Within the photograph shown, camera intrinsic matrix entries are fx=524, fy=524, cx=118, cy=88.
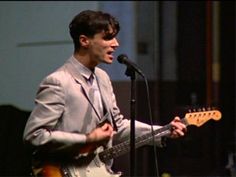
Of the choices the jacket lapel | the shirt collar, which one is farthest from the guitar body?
the shirt collar

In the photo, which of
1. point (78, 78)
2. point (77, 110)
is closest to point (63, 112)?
point (77, 110)

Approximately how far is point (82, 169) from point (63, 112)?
316 mm

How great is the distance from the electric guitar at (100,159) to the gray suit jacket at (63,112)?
138 mm

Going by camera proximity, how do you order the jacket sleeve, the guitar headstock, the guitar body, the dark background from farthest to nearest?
the dark background < the guitar headstock < the guitar body < the jacket sleeve

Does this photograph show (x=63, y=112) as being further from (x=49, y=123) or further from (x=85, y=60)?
Answer: (x=85, y=60)

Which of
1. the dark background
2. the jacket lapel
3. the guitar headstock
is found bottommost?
the dark background

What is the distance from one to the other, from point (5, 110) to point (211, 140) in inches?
107

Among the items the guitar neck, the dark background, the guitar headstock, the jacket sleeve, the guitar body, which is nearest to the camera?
the jacket sleeve

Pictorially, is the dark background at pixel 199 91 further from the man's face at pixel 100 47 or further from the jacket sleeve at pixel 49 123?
the jacket sleeve at pixel 49 123

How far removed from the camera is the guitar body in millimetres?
2582

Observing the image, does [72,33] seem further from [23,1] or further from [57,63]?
[23,1]

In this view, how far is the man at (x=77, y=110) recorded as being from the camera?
2480 millimetres

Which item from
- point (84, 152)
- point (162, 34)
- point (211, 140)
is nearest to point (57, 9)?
point (162, 34)

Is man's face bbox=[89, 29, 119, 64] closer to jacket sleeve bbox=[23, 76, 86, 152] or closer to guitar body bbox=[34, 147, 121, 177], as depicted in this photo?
jacket sleeve bbox=[23, 76, 86, 152]
